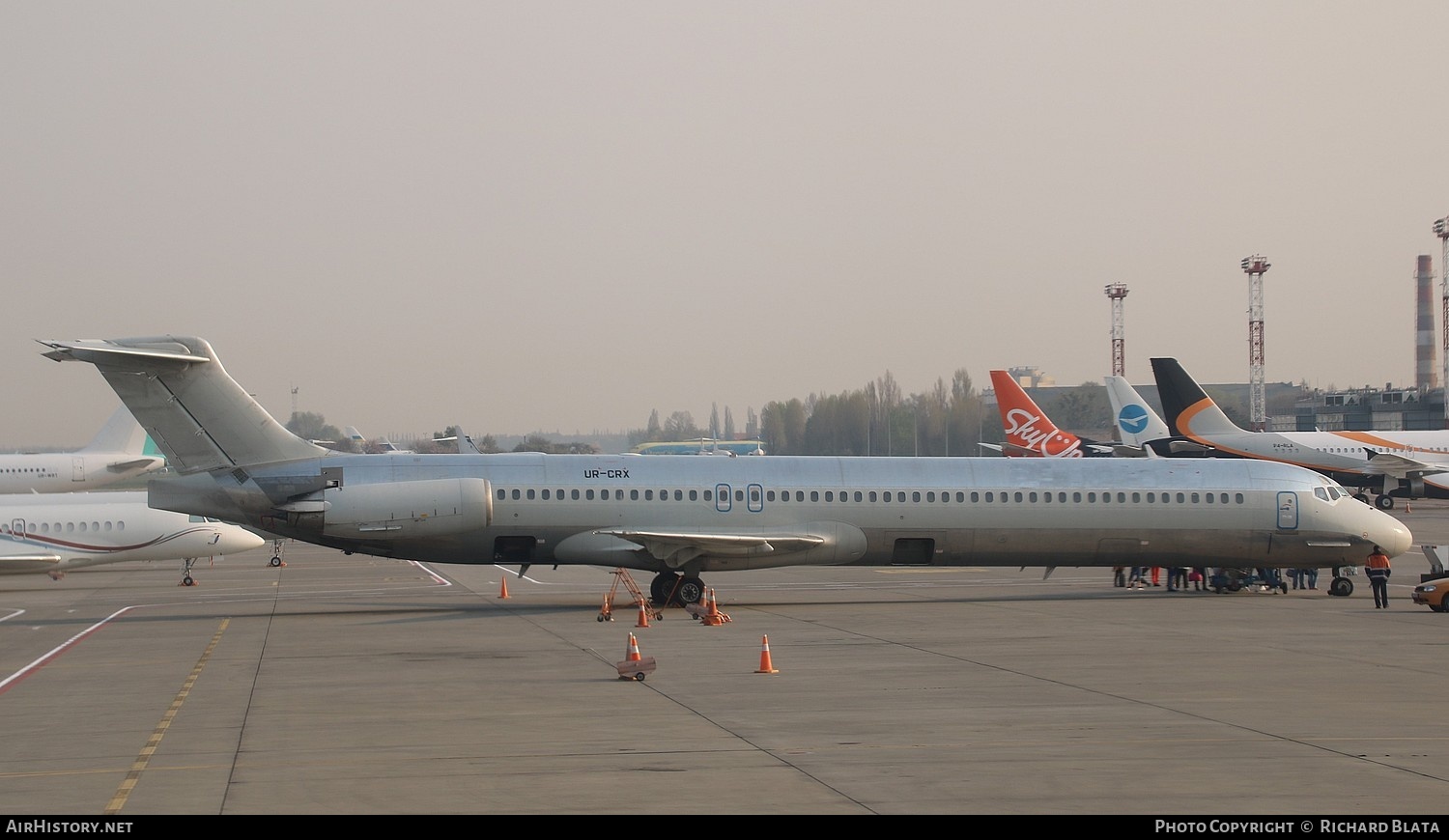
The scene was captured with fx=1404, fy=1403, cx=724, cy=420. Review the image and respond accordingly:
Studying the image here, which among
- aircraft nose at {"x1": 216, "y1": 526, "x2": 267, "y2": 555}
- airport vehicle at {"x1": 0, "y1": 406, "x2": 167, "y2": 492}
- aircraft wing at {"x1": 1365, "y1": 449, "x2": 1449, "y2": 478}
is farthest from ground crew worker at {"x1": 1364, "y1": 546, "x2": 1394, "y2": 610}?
airport vehicle at {"x1": 0, "y1": 406, "x2": 167, "y2": 492}

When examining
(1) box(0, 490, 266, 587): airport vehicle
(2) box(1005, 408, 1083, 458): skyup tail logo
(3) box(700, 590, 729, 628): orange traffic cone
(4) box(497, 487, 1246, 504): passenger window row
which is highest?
(2) box(1005, 408, 1083, 458): skyup tail logo

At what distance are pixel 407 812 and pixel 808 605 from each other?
2119cm

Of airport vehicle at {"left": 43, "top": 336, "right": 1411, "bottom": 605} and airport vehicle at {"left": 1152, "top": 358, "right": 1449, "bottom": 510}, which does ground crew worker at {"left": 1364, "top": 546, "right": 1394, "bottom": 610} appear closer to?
airport vehicle at {"left": 43, "top": 336, "right": 1411, "bottom": 605}

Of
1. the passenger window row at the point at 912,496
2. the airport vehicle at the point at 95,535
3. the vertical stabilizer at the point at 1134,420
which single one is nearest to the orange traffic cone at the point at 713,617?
the passenger window row at the point at 912,496

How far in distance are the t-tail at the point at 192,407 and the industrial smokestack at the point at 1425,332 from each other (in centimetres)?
12777

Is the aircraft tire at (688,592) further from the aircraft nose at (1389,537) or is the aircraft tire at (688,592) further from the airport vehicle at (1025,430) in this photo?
the airport vehicle at (1025,430)

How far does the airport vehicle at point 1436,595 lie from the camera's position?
94.3ft

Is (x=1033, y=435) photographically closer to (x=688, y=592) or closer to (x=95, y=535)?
(x=688, y=592)

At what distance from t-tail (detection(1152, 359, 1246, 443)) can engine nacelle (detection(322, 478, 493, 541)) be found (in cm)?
5214

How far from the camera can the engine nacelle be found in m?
29.2
